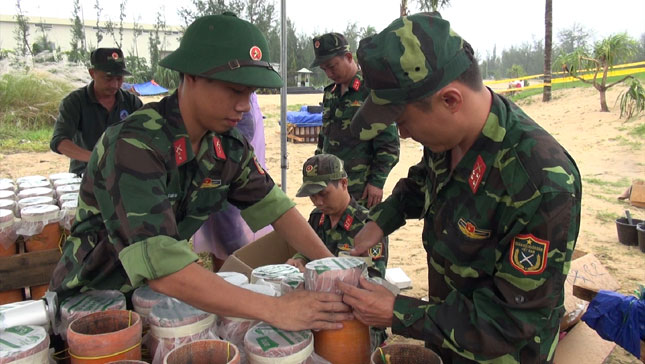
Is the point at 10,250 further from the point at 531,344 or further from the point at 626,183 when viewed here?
the point at 626,183

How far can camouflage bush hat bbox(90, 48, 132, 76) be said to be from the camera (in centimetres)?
437

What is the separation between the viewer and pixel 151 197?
1540mm

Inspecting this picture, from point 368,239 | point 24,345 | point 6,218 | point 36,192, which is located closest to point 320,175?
point 368,239

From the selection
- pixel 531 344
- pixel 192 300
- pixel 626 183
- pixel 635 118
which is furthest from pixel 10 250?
pixel 635 118

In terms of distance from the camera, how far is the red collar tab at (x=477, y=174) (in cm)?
154

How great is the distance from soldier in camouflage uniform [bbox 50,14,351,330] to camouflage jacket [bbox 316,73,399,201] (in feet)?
7.45

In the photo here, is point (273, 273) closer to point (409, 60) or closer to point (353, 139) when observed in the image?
point (409, 60)

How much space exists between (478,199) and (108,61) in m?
3.90

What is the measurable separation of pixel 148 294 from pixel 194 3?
129ft

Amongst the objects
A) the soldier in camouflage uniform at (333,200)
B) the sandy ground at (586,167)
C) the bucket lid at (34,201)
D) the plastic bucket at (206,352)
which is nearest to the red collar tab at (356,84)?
the soldier in camouflage uniform at (333,200)

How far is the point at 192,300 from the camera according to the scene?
148cm

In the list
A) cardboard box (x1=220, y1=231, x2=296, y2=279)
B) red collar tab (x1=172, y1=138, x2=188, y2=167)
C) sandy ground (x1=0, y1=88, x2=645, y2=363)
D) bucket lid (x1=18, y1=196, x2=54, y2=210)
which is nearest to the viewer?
red collar tab (x1=172, y1=138, x2=188, y2=167)

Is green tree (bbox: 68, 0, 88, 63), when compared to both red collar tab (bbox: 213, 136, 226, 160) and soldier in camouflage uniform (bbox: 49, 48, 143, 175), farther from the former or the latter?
red collar tab (bbox: 213, 136, 226, 160)

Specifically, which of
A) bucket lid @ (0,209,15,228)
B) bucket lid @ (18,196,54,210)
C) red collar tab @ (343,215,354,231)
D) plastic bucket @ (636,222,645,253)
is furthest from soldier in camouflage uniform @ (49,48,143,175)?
plastic bucket @ (636,222,645,253)
